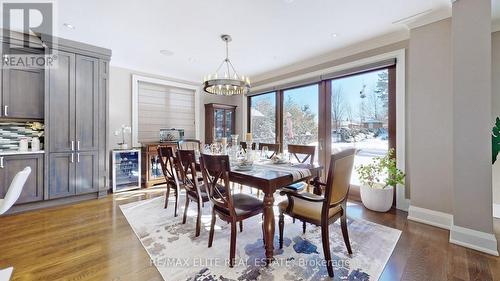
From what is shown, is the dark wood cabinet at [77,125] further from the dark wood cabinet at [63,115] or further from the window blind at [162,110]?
the window blind at [162,110]

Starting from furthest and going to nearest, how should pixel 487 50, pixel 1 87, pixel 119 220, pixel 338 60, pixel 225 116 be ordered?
pixel 225 116 → pixel 338 60 → pixel 1 87 → pixel 119 220 → pixel 487 50

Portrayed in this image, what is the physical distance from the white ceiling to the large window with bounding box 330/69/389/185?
2.25 feet

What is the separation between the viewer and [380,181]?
3.20 meters

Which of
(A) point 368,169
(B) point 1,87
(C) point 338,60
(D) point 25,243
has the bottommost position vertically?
(D) point 25,243

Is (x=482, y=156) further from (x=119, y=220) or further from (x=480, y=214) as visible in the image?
(x=119, y=220)

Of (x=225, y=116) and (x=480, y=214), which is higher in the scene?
(x=225, y=116)

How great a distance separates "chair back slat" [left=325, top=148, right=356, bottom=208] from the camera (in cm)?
165

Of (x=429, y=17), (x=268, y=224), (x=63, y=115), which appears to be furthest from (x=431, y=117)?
(x=63, y=115)

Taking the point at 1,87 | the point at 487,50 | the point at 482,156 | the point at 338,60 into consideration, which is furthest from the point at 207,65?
the point at 482,156

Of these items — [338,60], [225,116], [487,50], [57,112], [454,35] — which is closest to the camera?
[487,50]

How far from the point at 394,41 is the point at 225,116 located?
3.99m

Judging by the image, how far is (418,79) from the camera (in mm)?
2795

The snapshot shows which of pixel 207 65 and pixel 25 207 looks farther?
pixel 207 65

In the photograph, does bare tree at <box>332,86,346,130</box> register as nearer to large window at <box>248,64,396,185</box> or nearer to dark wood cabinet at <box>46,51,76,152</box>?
large window at <box>248,64,396,185</box>
